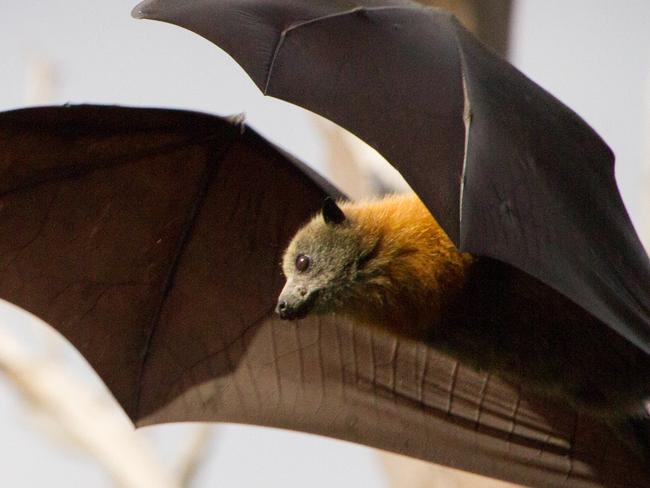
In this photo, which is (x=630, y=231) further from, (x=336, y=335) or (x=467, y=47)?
(x=336, y=335)

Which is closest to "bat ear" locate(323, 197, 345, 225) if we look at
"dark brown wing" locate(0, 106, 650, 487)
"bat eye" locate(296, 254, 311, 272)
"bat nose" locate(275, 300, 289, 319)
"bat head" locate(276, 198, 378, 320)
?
"bat head" locate(276, 198, 378, 320)

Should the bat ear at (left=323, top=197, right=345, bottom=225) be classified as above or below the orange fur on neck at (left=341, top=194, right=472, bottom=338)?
above

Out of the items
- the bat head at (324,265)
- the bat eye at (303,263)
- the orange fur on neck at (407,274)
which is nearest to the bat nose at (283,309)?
the bat head at (324,265)

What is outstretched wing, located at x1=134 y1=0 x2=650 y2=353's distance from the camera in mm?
2432

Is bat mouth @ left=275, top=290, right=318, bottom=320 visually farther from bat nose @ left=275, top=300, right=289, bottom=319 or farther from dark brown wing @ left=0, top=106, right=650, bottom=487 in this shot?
dark brown wing @ left=0, top=106, right=650, bottom=487

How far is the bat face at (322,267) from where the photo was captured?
2.93m

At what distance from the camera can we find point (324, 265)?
295 centimetres

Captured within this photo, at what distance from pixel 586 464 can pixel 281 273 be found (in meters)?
1.17

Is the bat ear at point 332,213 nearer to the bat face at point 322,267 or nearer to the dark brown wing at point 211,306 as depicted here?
the bat face at point 322,267

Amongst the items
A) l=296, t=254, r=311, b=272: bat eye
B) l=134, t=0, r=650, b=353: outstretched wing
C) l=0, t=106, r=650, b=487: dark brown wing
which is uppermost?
l=134, t=0, r=650, b=353: outstretched wing

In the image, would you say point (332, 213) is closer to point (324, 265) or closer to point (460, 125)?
point (324, 265)

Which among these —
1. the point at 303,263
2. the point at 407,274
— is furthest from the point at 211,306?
the point at 407,274

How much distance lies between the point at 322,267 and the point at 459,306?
1.33 feet

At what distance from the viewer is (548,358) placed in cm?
294
